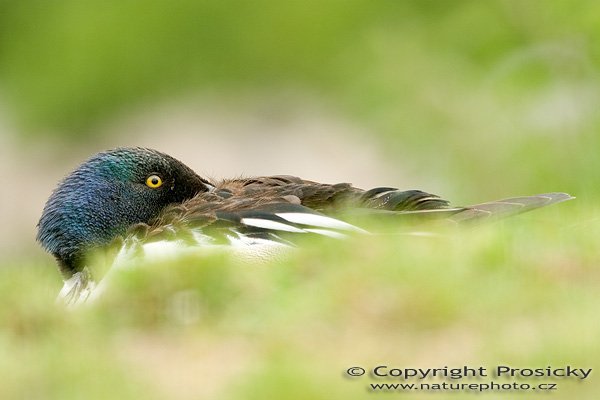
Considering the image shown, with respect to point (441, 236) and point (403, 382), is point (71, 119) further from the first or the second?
point (403, 382)

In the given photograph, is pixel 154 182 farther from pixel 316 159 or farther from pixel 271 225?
pixel 316 159

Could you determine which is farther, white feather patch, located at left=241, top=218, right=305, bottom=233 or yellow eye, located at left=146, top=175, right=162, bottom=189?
yellow eye, located at left=146, top=175, right=162, bottom=189

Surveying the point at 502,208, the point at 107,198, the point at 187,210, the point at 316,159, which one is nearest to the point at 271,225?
the point at 187,210

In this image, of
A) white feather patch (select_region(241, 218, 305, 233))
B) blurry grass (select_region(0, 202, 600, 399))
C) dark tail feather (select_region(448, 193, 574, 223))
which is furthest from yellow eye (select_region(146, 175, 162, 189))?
dark tail feather (select_region(448, 193, 574, 223))

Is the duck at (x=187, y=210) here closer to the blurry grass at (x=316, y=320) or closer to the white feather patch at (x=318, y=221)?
the white feather patch at (x=318, y=221)

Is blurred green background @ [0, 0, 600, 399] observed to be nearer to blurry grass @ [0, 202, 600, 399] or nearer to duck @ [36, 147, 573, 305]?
blurry grass @ [0, 202, 600, 399]

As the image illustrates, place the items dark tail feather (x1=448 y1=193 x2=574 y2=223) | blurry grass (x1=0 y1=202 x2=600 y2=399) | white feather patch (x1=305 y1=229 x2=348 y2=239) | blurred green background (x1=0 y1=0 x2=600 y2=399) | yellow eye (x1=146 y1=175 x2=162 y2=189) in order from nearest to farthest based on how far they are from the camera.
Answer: blurry grass (x1=0 y1=202 x2=600 y2=399) < blurred green background (x1=0 y1=0 x2=600 y2=399) < white feather patch (x1=305 y1=229 x2=348 y2=239) < dark tail feather (x1=448 y1=193 x2=574 y2=223) < yellow eye (x1=146 y1=175 x2=162 y2=189)

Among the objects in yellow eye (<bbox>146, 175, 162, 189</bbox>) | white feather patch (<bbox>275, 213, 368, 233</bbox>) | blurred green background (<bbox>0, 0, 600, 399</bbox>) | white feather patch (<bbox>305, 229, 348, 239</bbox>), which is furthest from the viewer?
yellow eye (<bbox>146, 175, 162, 189</bbox>)
